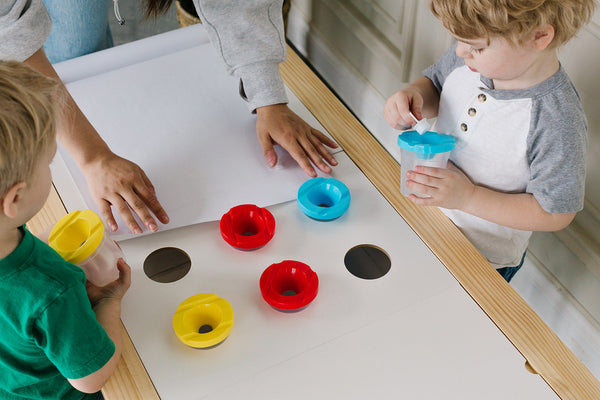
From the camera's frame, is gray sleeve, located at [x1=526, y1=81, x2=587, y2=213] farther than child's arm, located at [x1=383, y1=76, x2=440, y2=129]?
No

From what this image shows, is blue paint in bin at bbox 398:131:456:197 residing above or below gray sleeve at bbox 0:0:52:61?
below

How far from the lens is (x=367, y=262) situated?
0.89 meters

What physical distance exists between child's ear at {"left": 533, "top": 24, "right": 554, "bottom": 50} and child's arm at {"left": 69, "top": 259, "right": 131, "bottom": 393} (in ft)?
1.77

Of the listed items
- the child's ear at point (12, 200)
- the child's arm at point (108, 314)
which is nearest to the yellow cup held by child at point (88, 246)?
the child's arm at point (108, 314)

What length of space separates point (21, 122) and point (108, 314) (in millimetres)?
245

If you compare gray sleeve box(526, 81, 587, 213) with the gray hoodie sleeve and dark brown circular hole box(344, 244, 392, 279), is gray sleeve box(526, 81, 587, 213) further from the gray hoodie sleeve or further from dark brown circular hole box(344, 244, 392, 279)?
the gray hoodie sleeve

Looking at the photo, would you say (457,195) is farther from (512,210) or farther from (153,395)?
(153,395)

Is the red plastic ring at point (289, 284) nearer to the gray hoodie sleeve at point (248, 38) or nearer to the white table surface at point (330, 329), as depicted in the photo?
the white table surface at point (330, 329)

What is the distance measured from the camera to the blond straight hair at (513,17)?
62 centimetres

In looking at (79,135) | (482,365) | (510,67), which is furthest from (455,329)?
(79,135)

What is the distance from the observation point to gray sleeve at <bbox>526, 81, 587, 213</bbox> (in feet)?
2.35

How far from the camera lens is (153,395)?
637 millimetres

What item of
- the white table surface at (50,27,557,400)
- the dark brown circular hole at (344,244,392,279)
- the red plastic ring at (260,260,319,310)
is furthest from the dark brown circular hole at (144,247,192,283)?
the dark brown circular hole at (344,244,392,279)

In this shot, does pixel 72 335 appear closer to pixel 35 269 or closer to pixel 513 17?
pixel 35 269
